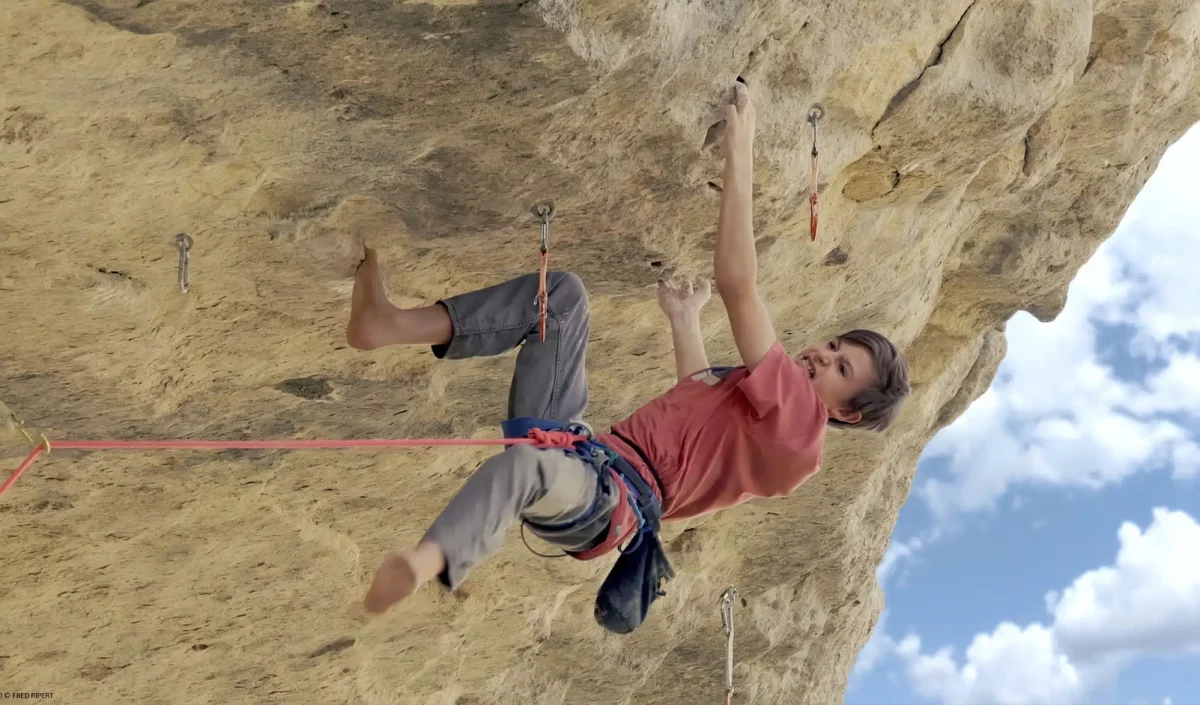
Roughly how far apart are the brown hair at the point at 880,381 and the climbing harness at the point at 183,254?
4.14 ft

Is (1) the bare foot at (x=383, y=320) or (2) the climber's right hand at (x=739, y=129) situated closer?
(2) the climber's right hand at (x=739, y=129)

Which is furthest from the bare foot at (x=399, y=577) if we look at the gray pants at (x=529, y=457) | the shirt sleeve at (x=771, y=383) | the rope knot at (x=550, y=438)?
the shirt sleeve at (x=771, y=383)

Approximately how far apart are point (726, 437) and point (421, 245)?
0.82 m

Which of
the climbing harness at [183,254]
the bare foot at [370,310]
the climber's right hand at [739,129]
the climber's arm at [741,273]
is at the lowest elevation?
the climbing harness at [183,254]

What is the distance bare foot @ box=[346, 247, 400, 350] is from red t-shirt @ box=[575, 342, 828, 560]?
489 millimetres

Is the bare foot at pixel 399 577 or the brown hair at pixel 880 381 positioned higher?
the brown hair at pixel 880 381

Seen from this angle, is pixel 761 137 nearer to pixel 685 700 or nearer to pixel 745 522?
pixel 745 522

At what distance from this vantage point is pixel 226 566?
12.0ft

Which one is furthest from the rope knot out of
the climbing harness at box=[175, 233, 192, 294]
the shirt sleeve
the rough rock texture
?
the climbing harness at box=[175, 233, 192, 294]

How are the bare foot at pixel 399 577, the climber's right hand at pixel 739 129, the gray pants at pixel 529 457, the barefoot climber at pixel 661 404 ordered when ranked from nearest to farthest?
1. the bare foot at pixel 399 577
2. the gray pants at pixel 529 457
3. the barefoot climber at pixel 661 404
4. the climber's right hand at pixel 739 129

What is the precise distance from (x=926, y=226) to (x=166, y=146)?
229 centimetres

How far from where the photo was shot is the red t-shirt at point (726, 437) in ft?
7.65

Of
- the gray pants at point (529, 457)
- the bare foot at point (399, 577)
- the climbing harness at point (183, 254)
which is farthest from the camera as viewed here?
the climbing harness at point (183, 254)

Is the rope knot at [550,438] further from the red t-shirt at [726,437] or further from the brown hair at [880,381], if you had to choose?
the brown hair at [880,381]
